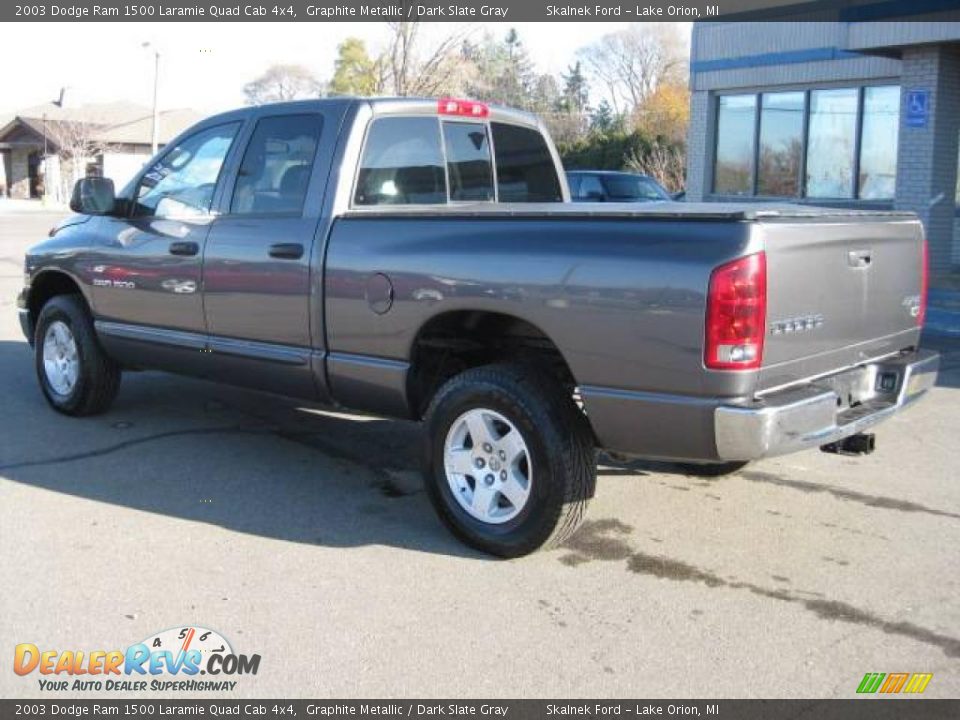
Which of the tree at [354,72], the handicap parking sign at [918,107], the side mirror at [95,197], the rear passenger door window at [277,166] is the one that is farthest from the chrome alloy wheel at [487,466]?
the handicap parking sign at [918,107]

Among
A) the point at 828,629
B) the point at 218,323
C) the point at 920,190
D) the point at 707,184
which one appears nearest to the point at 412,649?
the point at 828,629

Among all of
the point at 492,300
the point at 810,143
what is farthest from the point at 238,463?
the point at 810,143

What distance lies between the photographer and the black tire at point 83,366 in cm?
686

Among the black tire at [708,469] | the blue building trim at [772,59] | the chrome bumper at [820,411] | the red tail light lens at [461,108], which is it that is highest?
the blue building trim at [772,59]

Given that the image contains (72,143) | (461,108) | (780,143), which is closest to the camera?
(461,108)

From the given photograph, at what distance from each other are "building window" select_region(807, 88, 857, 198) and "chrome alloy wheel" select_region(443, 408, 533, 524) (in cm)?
1438

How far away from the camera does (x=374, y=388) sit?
512 centimetres

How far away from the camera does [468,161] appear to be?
6.08m

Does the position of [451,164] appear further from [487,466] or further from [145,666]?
[145,666]

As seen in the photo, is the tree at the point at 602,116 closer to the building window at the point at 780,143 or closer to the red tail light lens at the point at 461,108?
the building window at the point at 780,143

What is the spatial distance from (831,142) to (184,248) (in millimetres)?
14331

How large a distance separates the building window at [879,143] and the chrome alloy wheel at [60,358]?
1376cm
